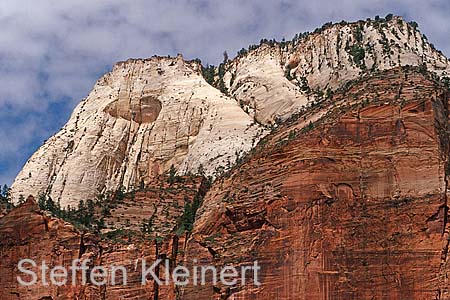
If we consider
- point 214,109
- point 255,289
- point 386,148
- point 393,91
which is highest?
point 214,109

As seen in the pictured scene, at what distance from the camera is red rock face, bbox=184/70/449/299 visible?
61.5 m

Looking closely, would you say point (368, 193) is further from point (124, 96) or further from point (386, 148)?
point (124, 96)

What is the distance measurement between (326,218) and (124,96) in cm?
6060

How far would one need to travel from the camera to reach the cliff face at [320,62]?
329 feet

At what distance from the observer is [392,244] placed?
6225cm

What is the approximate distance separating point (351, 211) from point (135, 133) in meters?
56.6

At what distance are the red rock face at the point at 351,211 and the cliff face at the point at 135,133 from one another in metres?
33.2

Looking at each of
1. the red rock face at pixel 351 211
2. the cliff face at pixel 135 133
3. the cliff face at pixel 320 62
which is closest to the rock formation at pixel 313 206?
the red rock face at pixel 351 211

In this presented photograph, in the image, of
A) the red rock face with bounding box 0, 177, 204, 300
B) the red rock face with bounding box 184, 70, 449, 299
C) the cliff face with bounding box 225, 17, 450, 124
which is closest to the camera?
the red rock face with bounding box 184, 70, 449, 299

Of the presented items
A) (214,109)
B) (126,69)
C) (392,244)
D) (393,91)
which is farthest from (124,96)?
(392,244)

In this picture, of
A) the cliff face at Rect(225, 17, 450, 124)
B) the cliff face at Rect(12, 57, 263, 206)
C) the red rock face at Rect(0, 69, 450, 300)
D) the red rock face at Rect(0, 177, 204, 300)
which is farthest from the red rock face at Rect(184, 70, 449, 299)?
the cliff face at Rect(12, 57, 263, 206)

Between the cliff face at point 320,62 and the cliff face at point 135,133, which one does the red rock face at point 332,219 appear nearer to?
the cliff face at point 320,62

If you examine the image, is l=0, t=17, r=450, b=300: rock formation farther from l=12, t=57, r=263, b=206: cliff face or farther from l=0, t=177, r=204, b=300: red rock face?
l=12, t=57, r=263, b=206: cliff face

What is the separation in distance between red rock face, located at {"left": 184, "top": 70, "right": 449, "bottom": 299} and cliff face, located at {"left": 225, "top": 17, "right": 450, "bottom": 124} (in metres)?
28.5
